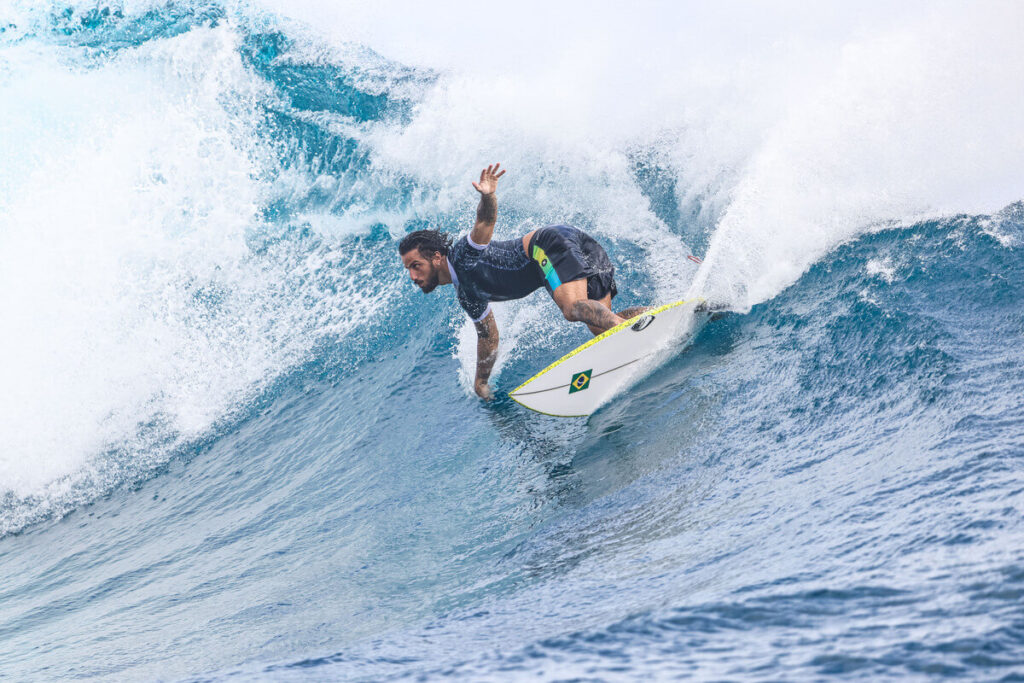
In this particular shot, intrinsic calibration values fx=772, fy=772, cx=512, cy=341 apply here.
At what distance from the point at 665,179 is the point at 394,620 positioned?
6.19m

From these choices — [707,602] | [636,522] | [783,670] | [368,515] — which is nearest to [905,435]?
[636,522]

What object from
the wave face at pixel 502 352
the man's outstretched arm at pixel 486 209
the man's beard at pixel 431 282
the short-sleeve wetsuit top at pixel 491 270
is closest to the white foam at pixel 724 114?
the wave face at pixel 502 352

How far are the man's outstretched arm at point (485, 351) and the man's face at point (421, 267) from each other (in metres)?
0.61

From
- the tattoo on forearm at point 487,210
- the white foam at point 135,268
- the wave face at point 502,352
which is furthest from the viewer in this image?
the white foam at point 135,268

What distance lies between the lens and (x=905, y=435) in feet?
11.2

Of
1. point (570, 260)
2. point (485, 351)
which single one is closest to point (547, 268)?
point (570, 260)

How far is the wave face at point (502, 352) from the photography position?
103 inches

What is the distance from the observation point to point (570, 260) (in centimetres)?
535

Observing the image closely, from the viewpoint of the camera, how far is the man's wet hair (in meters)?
5.41

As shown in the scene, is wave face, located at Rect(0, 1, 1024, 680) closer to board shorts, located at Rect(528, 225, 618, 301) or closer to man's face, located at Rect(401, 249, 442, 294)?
board shorts, located at Rect(528, 225, 618, 301)

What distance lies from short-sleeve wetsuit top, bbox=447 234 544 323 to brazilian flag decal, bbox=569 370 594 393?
2.76ft

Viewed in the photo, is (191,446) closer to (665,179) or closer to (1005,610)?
(665,179)

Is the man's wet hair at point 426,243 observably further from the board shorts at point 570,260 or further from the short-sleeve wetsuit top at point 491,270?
the board shorts at point 570,260

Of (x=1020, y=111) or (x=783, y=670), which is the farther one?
(x=1020, y=111)
